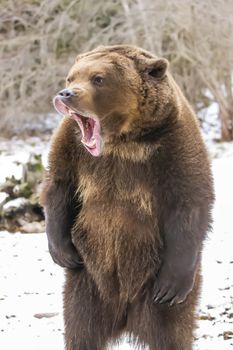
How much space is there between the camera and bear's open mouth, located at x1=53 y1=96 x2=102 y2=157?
10.5 ft

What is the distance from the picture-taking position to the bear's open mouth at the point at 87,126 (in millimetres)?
3207

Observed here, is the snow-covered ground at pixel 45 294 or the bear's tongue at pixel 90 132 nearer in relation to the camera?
the bear's tongue at pixel 90 132

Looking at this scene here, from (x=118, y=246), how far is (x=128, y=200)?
0.78 feet

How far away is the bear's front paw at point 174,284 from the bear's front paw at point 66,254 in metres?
0.46

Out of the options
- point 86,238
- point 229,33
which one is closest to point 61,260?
point 86,238

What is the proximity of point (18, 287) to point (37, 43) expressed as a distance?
46.0 ft

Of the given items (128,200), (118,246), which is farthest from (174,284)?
(128,200)

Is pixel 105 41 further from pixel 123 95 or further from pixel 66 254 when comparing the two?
pixel 123 95

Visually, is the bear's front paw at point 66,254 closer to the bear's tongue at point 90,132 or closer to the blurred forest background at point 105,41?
the bear's tongue at point 90,132

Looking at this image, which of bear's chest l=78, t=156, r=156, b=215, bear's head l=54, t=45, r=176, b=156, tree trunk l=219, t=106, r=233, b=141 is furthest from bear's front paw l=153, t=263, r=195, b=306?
tree trunk l=219, t=106, r=233, b=141

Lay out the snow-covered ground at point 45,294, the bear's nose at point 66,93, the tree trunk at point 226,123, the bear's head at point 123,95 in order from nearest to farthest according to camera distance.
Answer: the bear's nose at point 66,93, the bear's head at point 123,95, the snow-covered ground at point 45,294, the tree trunk at point 226,123

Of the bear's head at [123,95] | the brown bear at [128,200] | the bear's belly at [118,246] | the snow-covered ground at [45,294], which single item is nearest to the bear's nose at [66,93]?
the brown bear at [128,200]

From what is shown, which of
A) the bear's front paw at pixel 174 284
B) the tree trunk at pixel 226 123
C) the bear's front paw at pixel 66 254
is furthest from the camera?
the tree trunk at pixel 226 123

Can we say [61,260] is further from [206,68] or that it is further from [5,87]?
[5,87]
